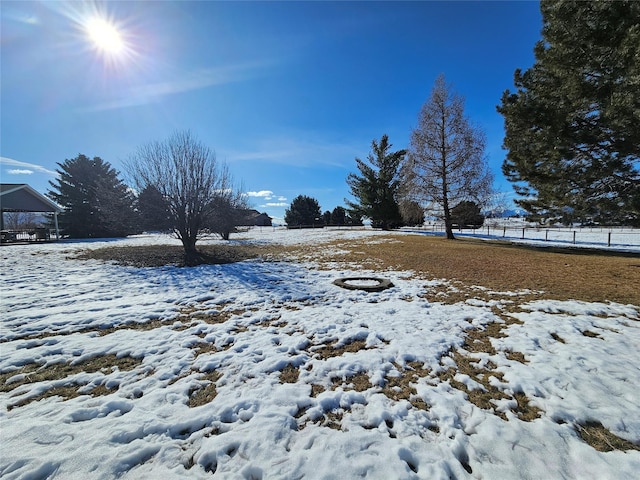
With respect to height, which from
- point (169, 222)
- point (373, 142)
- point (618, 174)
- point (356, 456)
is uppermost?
point (373, 142)

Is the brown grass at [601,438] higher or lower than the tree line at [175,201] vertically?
lower

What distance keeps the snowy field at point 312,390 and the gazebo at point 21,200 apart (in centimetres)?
2139

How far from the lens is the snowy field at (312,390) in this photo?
5.99 feet

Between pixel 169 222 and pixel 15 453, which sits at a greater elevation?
pixel 169 222

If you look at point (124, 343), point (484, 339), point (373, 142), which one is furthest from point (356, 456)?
point (373, 142)

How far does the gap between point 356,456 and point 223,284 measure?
6049 mm

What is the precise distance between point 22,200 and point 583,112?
33.1 metres

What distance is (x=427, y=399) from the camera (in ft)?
8.05

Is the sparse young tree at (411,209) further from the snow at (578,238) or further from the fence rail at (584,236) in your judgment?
the fence rail at (584,236)

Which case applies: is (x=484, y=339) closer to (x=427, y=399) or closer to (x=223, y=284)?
(x=427, y=399)

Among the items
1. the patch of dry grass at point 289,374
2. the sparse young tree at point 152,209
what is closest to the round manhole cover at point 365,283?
the patch of dry grass at point 289,374

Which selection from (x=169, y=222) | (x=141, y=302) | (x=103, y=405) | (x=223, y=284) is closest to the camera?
(x=103, y=405)

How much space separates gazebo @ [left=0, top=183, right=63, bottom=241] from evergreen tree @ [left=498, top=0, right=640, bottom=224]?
102ft

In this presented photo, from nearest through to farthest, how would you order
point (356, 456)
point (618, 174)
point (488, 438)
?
1. point (356, 456)
2. point (488, 438)
3. point (618, 174)
